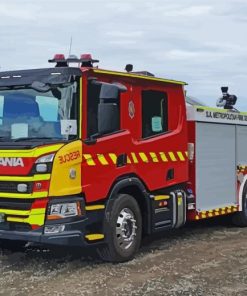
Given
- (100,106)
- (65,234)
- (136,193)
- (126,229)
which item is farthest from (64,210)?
(136,193)

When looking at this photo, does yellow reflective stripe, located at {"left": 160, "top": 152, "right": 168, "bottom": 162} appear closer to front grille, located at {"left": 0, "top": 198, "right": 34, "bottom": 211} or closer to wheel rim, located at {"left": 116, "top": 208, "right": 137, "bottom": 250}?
wheel rim, located at {"left": 116, "top": 208, "right": 137, "bottom": 250}

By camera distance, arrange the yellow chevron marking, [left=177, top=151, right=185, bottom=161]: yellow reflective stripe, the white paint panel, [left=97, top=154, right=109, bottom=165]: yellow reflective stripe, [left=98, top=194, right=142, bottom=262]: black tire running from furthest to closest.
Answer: the white paint panel, [left=177, top=151, right=185, bottom=161]: yellow reflective stripe, the yellow chevron marking, [left=98, top=194, right=142, bottom=262]: black tire, [left=97, top=154, right=109, bottom=165]: yellow reflective stripe

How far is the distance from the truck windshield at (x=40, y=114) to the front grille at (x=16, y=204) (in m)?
0.77

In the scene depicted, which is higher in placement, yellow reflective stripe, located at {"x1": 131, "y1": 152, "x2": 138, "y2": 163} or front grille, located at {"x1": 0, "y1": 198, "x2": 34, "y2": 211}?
yellow reflective stripe, located at {"x1": 131, "y1": 152, "x2": 138, "y2": 163}

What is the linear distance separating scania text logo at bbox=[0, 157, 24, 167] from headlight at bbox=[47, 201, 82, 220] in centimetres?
64

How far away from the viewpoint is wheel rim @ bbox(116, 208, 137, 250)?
297 inches

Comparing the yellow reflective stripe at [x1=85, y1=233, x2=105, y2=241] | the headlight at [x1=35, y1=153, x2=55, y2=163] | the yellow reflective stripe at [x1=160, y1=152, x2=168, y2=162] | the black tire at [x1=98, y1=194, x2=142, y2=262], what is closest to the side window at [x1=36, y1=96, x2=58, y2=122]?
the headlight at [x1=35, y1=153, x2=55, y2=163]

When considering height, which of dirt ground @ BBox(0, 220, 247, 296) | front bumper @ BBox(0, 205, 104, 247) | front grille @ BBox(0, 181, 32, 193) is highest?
front grille @ BBox(0, 181, 32, 193)

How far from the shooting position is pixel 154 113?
834 cm

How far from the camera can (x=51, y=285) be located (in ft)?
21.1

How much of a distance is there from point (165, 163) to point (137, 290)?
2635mm

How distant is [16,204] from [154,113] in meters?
2.58

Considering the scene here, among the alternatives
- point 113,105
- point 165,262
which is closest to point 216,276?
point 165,262

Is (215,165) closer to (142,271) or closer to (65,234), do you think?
(142,271)
